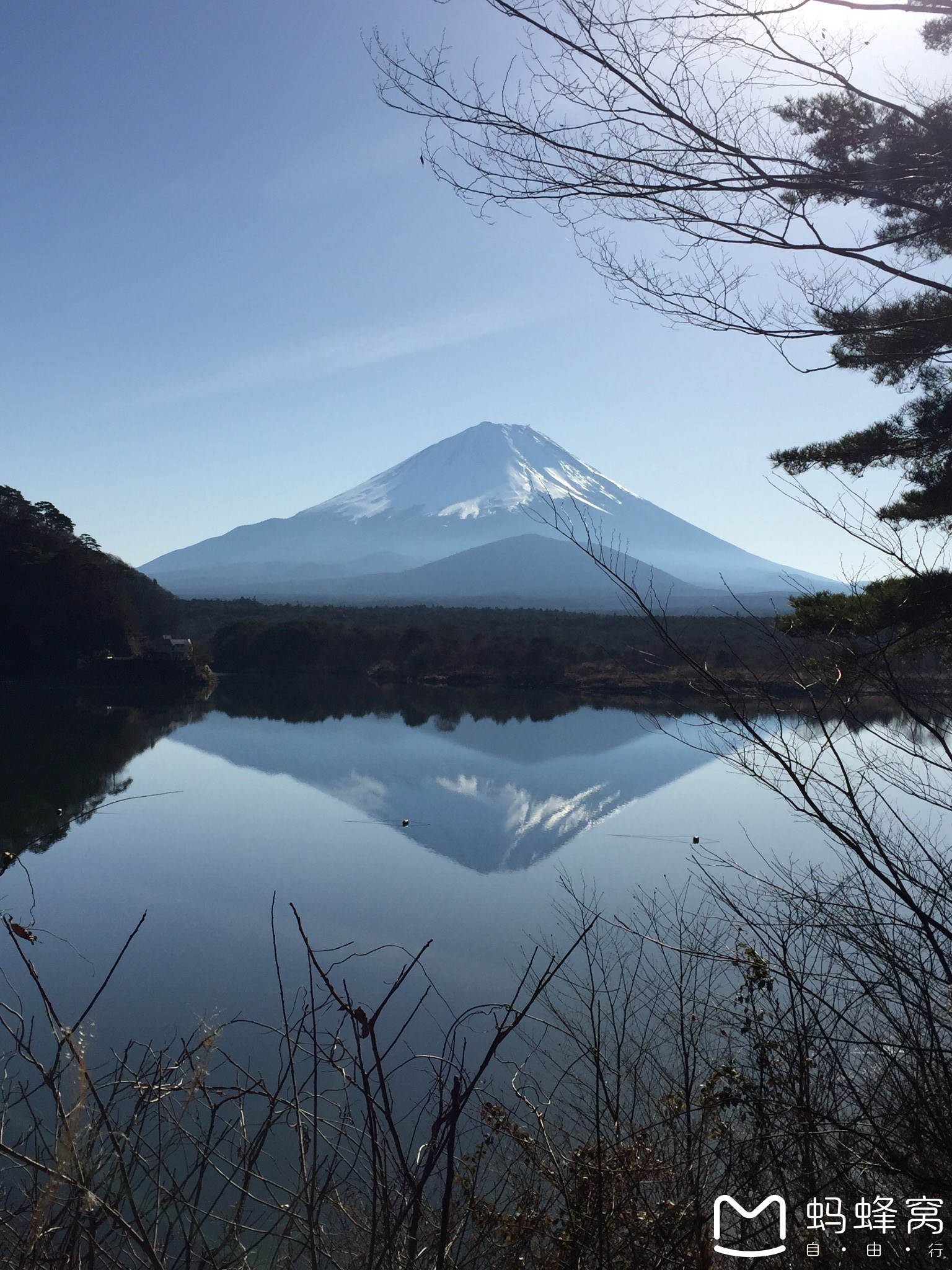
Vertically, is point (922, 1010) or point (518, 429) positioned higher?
point (518, 429)

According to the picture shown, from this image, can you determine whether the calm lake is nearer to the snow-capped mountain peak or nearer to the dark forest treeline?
the dark forest treeline

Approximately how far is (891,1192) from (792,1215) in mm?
166

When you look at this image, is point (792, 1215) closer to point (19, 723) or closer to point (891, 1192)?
point (891, 1192)

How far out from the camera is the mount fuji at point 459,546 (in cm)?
9125

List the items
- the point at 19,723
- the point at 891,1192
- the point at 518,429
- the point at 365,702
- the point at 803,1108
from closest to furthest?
1. the point at 803,1108
2. the point at 891,1192
3. the point at 19,723
4. the point at 365,702
5. the point at 518,429

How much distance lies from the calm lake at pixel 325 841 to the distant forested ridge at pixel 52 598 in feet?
18.0

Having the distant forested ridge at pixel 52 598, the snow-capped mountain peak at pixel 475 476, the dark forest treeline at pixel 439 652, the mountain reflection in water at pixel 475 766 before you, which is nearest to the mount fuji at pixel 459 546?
the snow-capped mountain peak at pixel 475 476

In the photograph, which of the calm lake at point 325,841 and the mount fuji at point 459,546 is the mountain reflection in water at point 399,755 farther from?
the mount fuji at point 459,546

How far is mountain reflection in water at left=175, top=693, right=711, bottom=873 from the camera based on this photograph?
362 inches

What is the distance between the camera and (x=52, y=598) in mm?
21594

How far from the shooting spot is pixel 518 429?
13438 cm

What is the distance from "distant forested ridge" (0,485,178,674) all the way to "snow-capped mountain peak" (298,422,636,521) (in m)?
85.1

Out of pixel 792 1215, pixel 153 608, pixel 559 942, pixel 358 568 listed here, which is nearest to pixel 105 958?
pixel 559 942

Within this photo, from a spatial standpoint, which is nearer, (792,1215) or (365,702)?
(792,1215)
